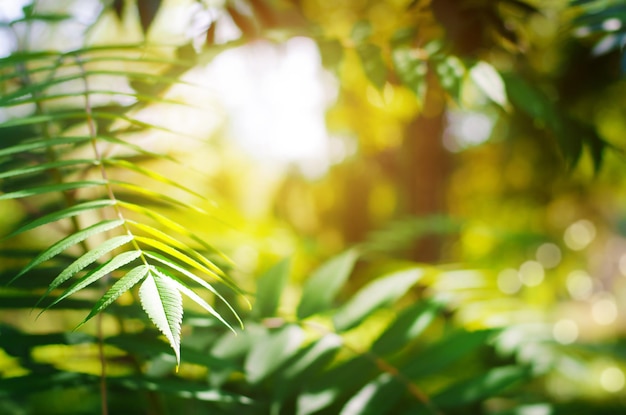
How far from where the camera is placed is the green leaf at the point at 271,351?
0.66 metres

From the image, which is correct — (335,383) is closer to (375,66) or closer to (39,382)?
(39,382)

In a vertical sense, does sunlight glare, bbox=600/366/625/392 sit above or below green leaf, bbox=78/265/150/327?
above

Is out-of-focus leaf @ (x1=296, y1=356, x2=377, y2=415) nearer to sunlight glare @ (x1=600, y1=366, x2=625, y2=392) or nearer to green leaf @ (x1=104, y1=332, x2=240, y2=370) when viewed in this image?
green leaf @ (x1=104, y1=332, x2=240, y2=370)

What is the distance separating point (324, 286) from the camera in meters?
0.78

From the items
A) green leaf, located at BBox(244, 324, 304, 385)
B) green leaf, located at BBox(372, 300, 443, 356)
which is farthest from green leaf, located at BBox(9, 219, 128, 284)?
green leaf, located at BBox(372, 300, 443, 356)

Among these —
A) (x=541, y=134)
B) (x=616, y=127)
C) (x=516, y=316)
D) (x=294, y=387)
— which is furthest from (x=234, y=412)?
(x=616, y=127)

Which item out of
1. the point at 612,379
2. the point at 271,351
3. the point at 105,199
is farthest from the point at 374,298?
the point at 612,379

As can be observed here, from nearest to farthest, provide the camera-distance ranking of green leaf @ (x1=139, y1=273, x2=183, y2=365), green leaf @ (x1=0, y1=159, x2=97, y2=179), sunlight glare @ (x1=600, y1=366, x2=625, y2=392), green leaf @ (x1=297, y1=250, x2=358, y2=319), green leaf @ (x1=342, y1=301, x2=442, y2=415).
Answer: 1. green leaf @ (x1=139, y1=273, x2=183, y2=365)
2. green leaf @ (x1=0, y1=159, x2=97, y2=179)
3. green leaf @ (x1=342, y1=301, x2=442, y2=415)
4. green leaf @ (x1=297, y1=250, x2=358, y2=319)
5. sunlight glare @ (x1=600, y1=366, x2=625, y2=392)

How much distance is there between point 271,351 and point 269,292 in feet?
0.35

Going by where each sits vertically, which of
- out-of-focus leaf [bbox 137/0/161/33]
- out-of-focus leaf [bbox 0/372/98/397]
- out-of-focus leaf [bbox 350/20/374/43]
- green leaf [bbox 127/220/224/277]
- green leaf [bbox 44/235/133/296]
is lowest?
out-of-focus leaf [bbox 0/372/98/397]

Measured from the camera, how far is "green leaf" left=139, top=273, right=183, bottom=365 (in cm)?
30

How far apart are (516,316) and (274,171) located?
1.26 metres

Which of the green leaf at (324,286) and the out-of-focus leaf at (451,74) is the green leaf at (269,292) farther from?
the out-of-focus leaf at (451,74)

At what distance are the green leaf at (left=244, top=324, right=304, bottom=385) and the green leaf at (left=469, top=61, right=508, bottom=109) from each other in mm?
417
